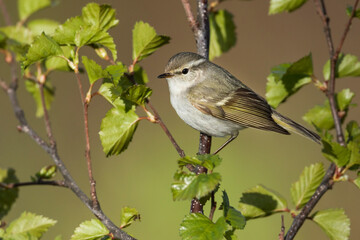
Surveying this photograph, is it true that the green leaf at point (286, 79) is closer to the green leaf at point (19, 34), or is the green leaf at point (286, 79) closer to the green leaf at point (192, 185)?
the green leaf at point (192, 185)

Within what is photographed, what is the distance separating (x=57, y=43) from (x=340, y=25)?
19.7 ft

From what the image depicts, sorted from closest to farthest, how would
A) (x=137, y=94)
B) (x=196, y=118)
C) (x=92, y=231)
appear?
(x=92, y=231)
(x=137, y=94)
(x=196, y=118)

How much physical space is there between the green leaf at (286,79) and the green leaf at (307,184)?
1.03 ft

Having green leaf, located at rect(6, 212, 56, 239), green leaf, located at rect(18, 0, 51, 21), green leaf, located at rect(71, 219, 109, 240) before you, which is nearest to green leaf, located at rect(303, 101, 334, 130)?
green leaf, located at rect(71, 219, 109, 240)

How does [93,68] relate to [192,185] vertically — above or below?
above

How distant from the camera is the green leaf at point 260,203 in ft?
5.95

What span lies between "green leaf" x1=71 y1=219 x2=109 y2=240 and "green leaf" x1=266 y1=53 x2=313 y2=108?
35.5 inches

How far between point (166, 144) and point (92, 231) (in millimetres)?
3710

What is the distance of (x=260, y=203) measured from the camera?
73.1 inches

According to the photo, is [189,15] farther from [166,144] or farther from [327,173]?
[166,144]

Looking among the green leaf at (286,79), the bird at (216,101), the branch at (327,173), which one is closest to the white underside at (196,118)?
the bird at (216,101)

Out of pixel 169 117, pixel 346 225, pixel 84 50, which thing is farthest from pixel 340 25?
pixel 346 225

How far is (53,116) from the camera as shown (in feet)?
19.7

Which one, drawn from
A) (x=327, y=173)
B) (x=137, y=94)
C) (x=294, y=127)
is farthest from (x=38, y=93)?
(x=294, y=127)
